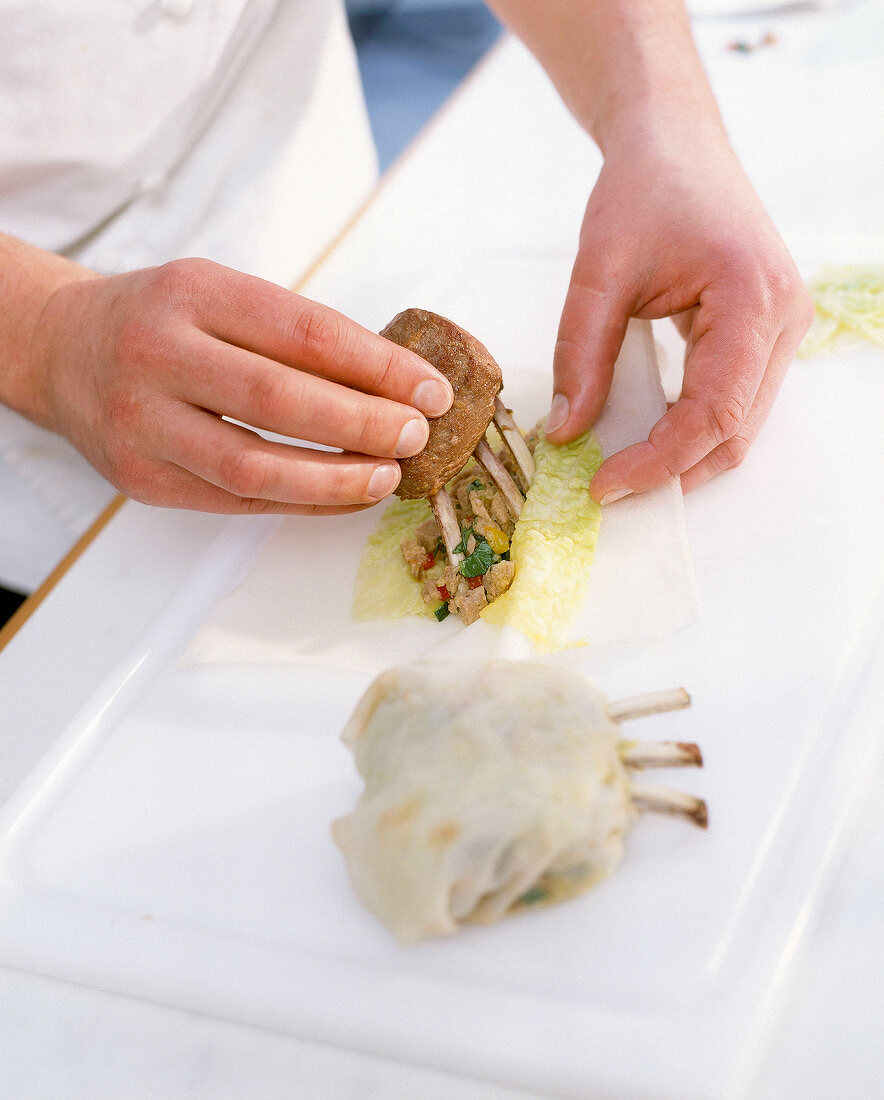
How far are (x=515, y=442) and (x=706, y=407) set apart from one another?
375 millimetres

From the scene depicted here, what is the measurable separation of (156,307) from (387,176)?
1.43m

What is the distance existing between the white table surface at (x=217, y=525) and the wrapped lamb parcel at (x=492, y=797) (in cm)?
23

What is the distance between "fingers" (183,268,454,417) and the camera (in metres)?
1.50

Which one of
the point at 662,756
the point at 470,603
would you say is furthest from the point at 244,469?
the point at 662,756

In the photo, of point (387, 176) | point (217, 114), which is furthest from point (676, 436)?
point (217, 114)

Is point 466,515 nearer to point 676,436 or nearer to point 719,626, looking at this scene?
point 676,436

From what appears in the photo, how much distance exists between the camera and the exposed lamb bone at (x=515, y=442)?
5.74 ft

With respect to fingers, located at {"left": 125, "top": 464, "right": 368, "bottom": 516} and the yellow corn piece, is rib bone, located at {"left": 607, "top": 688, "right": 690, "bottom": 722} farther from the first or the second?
fingers, located at {"left": 125, "top": 464, "right": 368, "bottom": 516}

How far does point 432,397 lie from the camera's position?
1.55 meters

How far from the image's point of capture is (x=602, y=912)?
3.89 ft

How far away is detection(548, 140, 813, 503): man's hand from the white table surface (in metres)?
0.56

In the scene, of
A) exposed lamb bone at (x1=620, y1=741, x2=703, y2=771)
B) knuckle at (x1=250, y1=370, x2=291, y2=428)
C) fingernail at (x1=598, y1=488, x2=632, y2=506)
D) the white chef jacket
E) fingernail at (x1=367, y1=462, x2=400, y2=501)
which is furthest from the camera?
the white chef jacket

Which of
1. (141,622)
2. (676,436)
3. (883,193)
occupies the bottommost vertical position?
(883,193)

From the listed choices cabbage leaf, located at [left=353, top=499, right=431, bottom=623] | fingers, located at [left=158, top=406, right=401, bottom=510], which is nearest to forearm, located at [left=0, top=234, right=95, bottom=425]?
fingers, located at [left=158, top=406, right=401, bottom=510]
